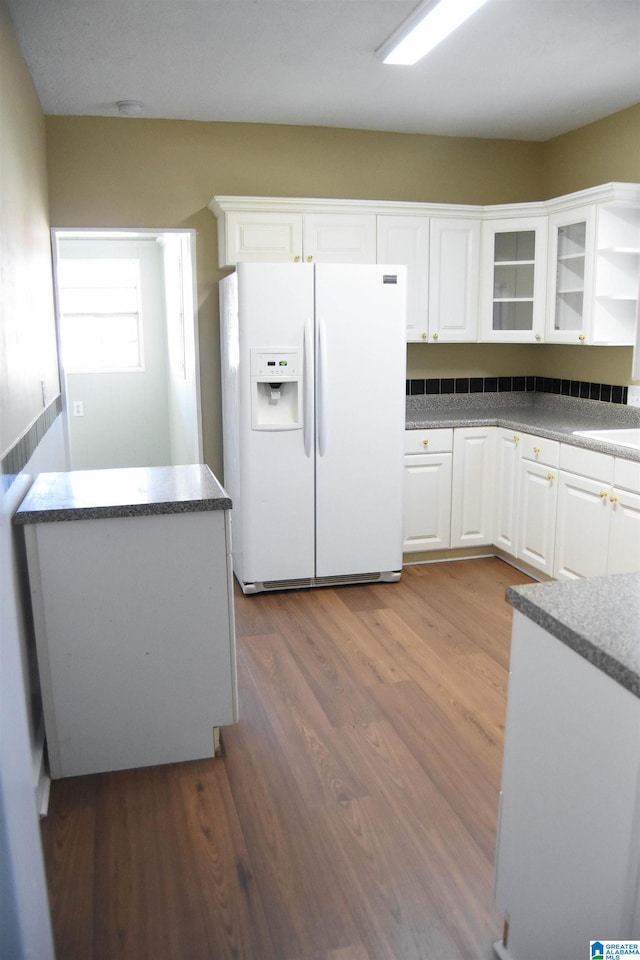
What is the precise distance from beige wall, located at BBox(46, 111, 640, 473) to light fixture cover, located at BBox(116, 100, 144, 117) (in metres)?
0.16

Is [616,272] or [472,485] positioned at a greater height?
[616,272]

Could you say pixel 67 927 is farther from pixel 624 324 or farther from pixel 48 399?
pixel 624 324

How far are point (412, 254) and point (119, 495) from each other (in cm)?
269

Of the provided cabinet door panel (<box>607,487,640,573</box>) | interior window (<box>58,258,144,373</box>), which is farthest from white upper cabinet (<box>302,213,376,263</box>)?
interior window (<box>58,258,144,373</box>)

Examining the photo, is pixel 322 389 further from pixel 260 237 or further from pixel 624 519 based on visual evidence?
pixel 624 519

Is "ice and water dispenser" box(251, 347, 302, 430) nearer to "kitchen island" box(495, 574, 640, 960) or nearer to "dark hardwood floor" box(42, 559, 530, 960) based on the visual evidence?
"dark hardwood floor" box(42, 559, 530, 960)

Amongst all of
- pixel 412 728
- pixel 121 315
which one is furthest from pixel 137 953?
pixel 121 315

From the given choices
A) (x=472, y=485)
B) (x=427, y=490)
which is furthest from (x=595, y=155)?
(x=427, y=490)

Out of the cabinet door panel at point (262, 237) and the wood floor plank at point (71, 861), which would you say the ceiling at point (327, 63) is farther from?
the wood floor plank at point (71, 861)

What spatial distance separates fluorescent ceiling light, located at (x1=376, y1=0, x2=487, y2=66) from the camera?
2740mm

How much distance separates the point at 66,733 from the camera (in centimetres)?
238

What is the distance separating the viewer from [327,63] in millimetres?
3428

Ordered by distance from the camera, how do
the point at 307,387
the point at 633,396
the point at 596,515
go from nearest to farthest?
the point at 596,515 → the point at 307,387 → the point at 633,396

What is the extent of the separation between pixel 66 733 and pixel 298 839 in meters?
0.80
